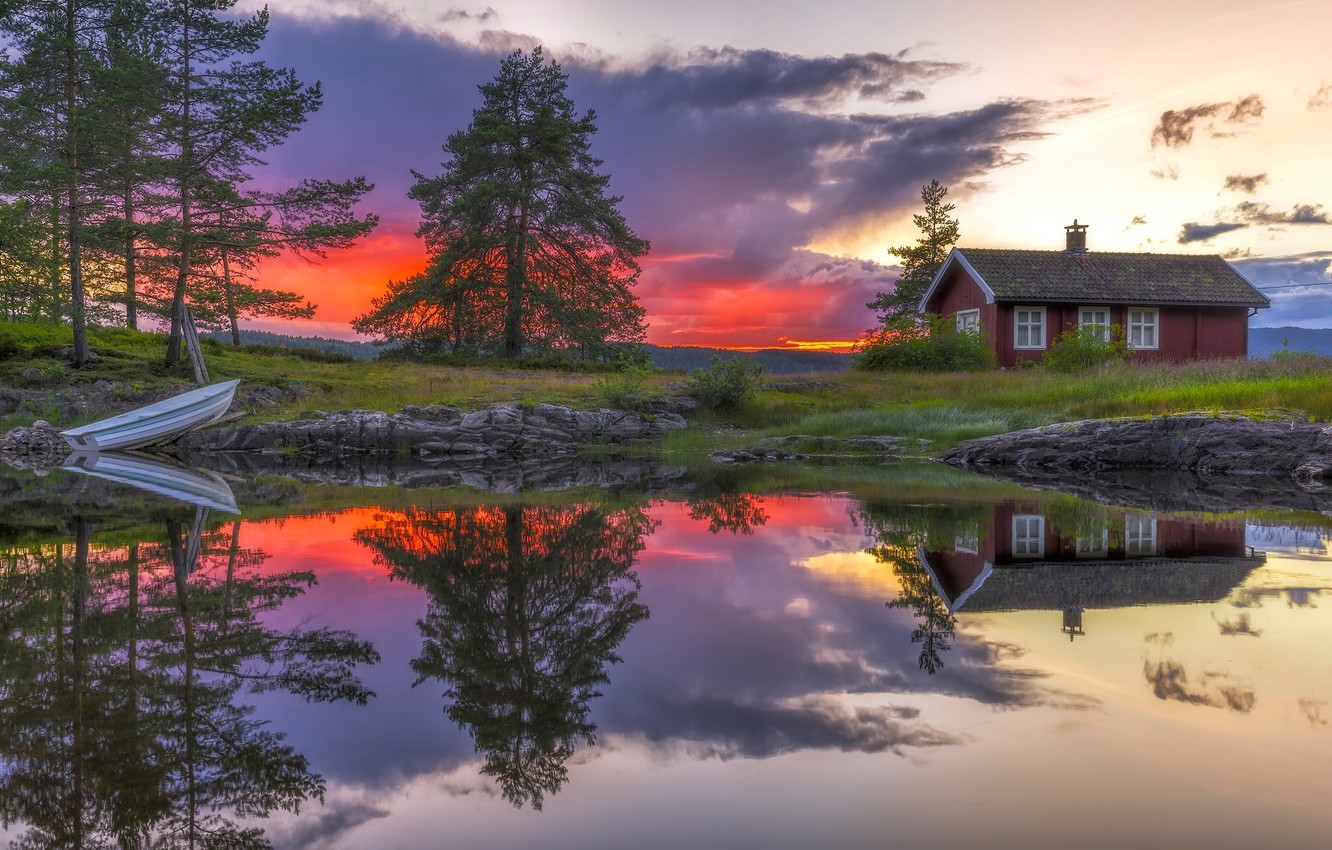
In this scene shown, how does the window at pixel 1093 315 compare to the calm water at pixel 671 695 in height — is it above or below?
above

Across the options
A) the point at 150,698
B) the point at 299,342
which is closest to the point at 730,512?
the point at 150,698

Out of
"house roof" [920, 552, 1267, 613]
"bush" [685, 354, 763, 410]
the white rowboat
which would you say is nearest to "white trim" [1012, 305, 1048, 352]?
"bush" [685, 354, 763, 410]

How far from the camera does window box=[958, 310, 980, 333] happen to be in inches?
1428

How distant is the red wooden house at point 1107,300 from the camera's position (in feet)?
117

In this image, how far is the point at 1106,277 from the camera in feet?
121

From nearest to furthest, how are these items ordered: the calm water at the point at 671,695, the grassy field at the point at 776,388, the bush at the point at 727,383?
the calm water at the point at 671,695 < the grassy field at the point at 776,388 < the bush at the point at 727,383

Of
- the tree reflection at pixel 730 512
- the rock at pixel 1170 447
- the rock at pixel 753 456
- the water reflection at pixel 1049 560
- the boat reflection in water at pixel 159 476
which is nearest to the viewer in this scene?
the water reflection at pixel 1049 560

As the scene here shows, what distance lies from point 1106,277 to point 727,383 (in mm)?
21493

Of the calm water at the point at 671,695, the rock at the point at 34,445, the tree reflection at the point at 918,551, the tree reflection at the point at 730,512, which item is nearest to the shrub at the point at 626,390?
the tree reflection at the point at 730,512

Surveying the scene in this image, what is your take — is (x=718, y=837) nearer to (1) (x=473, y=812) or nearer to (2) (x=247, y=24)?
(1) (x=473, y=812)

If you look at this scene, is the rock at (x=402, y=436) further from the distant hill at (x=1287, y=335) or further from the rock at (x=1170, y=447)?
the distant hill at (x=1287, y=335)

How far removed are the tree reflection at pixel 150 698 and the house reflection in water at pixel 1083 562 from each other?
382 centimetres

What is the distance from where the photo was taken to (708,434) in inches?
949

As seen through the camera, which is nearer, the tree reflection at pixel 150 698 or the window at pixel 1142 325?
the tree reflection at pixel 150 698
